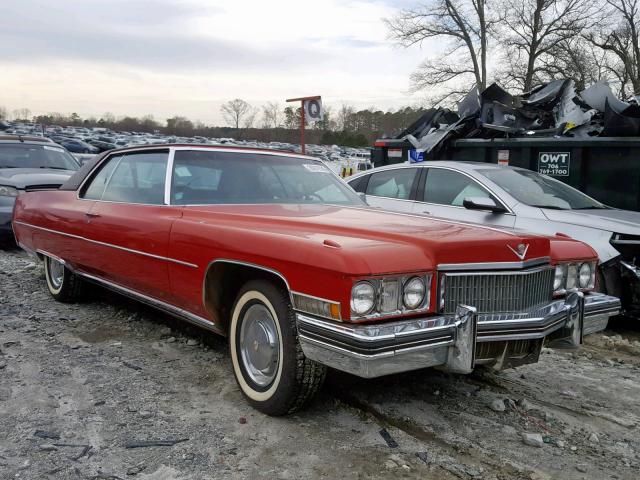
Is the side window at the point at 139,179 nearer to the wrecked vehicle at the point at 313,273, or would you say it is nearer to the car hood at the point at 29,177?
the wrecked vehicle at the point at 313,273

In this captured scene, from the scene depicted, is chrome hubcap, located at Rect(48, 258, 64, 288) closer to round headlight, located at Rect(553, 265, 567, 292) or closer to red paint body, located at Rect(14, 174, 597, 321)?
red paint body, located at Rect(14, 174, 597, 321)

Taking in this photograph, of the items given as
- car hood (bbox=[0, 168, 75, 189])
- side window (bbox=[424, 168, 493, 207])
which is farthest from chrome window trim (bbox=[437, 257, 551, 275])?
car hood (bbox=[0, 168, 75, 189])

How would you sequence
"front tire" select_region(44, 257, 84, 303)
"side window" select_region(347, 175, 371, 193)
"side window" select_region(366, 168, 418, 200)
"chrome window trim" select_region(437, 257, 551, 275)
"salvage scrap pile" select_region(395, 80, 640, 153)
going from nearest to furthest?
"chrome window trim" select_region(437, 257, 551, 275)
"front tire" select_region(44, 257, 84, 303)
"side window" select_region(366, 168, 418, 200)
"side window" select_region(347, 175, 371, 193)
"salvage scrap pile" select_region(395, 80, 640, 153)

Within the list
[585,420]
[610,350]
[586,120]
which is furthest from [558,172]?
[585,420]

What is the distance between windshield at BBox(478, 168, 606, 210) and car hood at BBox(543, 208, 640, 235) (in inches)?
7.2

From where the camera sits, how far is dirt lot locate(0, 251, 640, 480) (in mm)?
2768

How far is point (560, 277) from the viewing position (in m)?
3.54

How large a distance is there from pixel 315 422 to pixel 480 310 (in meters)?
1.07

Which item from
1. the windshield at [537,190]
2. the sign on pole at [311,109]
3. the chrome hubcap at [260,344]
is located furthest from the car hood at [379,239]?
the sign on pole at [311,109]

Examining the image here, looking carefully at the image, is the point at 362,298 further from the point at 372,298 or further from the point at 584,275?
the point at 584,275

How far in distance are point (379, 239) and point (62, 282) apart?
12.6ft

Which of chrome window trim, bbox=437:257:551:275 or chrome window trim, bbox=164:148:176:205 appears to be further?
chrome window trim, bbox=164:148:176:205

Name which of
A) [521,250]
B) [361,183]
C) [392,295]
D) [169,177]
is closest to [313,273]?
[392,295]

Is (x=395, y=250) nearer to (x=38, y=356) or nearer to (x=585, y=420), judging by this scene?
(x=585, y=420)
